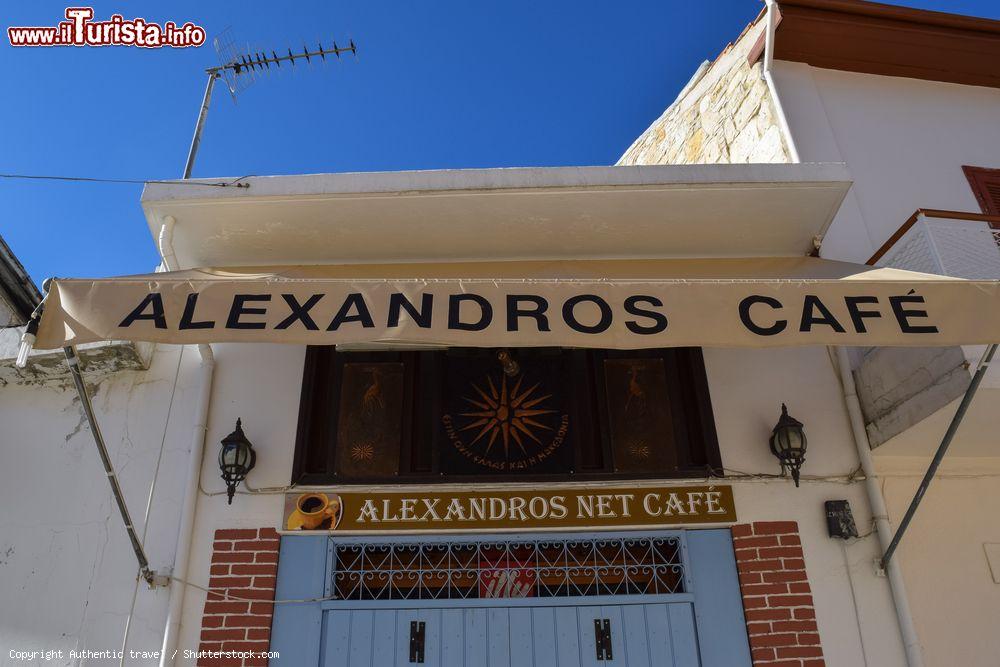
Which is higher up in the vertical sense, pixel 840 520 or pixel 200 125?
pixel 200 125

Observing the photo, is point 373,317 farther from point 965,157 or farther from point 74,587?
point 965,157

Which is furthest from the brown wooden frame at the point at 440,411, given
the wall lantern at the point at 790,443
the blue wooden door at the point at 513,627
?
the blue wooden door at the point at 513,627

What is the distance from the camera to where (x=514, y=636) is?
5.17 m

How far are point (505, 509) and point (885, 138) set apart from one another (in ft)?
18.6

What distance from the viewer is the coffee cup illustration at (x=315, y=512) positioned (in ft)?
17.9

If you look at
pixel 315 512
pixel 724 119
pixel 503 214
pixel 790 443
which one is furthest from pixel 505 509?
pixel 724 119

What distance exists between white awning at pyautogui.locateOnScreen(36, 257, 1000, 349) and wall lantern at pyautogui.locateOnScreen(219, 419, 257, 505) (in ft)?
4.20

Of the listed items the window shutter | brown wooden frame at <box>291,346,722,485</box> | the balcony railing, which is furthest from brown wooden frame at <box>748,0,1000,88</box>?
brown wooden frame at <box>291,346,722,485</box>

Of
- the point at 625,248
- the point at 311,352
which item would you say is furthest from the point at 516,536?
the point at 625,248

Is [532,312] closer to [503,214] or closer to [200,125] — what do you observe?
[503,214]

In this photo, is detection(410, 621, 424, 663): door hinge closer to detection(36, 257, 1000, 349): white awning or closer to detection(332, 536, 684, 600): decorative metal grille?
detection(332, 536, 684, 600): decorative metal grille

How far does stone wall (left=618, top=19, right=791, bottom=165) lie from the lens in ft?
26.5

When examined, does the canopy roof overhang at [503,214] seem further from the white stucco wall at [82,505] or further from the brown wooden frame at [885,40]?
the brown wooden frame at [885,40]

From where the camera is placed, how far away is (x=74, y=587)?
17.6ft
